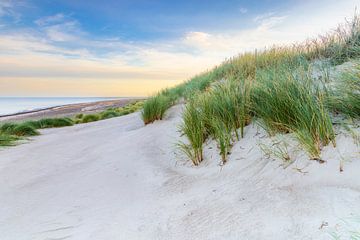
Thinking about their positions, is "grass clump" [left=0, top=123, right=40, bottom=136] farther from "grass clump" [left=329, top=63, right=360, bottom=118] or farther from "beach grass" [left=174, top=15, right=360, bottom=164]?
"grass clump" [left=329, top=63, right=360, bottom=118]

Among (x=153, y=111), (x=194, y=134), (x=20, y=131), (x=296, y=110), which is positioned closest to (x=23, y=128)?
(x=20, y=131)

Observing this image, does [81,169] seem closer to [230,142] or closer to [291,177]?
[230,142]

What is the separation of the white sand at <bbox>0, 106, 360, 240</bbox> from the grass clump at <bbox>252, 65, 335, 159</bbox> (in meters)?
0.14

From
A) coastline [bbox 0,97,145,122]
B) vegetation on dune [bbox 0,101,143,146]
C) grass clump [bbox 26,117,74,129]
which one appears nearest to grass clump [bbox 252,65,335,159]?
vegetation on dune [bbox 0,101,143,146]

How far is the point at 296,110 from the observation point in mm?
2775

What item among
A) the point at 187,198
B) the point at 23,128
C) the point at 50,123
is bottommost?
the point at 187,198

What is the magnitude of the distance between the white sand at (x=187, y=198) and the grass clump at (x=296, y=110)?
0.14m

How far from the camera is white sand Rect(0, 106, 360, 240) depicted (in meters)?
1.82

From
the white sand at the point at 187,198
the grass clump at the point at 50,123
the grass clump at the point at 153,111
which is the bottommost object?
the white sand at the point at 187,198

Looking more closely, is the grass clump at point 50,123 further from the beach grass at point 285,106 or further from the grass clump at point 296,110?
the grass clump at point 296,110

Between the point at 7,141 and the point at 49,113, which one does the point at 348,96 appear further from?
the point at 49,113

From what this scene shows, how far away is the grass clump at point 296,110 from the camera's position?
234cm

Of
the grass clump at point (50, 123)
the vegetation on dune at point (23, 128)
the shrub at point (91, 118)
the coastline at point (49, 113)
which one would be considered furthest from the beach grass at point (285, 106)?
the coastline at point (49, 113)

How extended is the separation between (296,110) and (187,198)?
1397 millimetres
